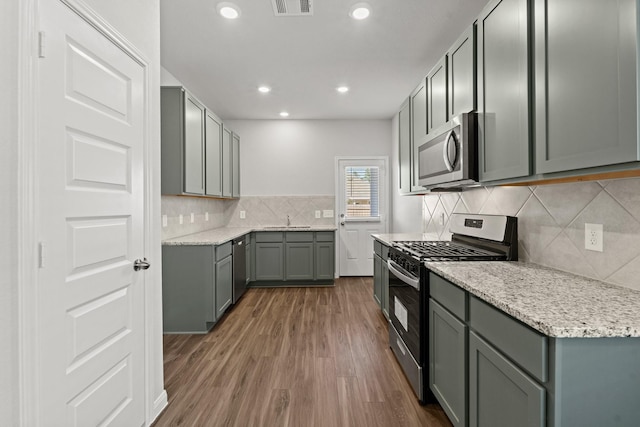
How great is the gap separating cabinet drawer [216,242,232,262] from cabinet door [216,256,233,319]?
4 cm

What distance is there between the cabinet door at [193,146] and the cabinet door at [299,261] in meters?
1.79

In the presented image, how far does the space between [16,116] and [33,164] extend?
0.53ft

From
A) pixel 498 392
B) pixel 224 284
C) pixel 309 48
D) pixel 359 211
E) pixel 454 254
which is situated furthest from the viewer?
pixel 359 211

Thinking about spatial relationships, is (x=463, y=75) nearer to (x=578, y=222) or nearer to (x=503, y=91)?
(x=503, y=91)

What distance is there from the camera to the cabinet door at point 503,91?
4.82ft

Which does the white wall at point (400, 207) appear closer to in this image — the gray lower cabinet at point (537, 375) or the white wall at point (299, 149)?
the white wall at point (299, 149)

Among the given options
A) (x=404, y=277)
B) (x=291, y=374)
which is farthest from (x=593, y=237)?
(x=291, y=374)

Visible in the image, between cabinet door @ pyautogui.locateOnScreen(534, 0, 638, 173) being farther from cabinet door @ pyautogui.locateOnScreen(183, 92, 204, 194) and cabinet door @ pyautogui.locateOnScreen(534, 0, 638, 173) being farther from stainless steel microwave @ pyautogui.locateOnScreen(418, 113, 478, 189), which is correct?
cabinet door @ pyautogui.locateOnScreen(183, 92, 204, 194)

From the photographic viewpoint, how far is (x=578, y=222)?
1572 millimetres

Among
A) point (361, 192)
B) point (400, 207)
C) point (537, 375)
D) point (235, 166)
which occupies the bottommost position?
point (537, 375)

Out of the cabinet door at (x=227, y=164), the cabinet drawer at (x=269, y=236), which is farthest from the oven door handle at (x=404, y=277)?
the cabinet door at (x=227, y=164)

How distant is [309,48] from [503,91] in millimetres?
1976

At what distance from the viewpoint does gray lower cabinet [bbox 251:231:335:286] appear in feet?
16.0

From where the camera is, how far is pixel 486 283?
142 centimetres
